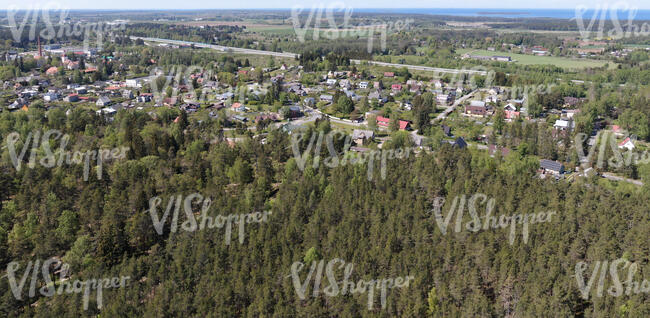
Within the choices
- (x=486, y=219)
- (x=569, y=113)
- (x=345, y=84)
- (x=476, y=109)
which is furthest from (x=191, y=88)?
(x=486, y=219)

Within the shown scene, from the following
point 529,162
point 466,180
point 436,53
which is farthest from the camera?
point 436,53

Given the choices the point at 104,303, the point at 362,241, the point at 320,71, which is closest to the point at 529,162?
the point at 362,241

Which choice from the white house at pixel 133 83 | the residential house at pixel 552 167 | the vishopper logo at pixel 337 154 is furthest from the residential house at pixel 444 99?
the white house at pixel 133 83

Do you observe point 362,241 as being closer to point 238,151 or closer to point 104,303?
point 104,303

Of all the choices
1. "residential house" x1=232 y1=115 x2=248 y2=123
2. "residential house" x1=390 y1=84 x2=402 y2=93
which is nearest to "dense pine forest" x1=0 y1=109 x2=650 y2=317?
"residential house" x1=232 y1=115 x2=248 y2=123

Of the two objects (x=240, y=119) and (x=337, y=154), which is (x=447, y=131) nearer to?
(x=337, y=154)

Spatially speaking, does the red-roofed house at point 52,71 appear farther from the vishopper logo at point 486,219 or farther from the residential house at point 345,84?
the vishopper logo at point 486,219

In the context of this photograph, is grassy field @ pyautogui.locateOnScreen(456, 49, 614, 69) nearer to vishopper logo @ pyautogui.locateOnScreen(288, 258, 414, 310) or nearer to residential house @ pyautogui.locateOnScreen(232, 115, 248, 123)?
residential house @ pyautogui.locateOnScreen(232, 115, 248, 123)
